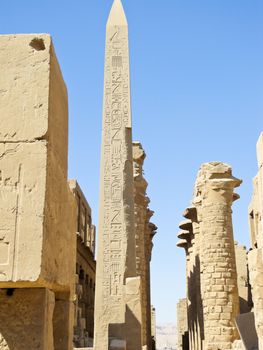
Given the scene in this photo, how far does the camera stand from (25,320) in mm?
3480

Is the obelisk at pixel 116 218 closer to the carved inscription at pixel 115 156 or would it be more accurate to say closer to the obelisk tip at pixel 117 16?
the carved inscription at pixel 115 156

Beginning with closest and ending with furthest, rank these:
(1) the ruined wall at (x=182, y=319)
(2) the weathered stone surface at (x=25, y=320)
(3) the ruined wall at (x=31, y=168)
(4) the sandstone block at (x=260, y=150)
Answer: (3) the ruined wall at (x=31, y=168)
(2) the weathered stone surface at (x=25, y=320)
(4) the sandstone block at (x=260, y=150)
(1) the ruined wall at (x=182, y=319)

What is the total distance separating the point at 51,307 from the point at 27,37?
1756 mm

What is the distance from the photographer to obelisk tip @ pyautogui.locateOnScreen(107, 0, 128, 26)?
1255 centimetres

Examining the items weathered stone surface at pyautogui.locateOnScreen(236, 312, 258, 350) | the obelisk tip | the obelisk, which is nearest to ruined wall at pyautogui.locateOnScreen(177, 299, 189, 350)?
weathered stone surface at pyautogui.locateOnScreen(236, 312, 258, 350)

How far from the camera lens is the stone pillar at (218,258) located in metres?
15.1

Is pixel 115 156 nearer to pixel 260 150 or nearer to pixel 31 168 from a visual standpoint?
pixel 260 150

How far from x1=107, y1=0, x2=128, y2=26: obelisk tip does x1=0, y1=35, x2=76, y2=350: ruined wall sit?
890 cm

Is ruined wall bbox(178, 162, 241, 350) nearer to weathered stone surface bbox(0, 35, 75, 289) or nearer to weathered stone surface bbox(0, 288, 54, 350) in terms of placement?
weathered stone surface bbox(0, 35, 75, 289)

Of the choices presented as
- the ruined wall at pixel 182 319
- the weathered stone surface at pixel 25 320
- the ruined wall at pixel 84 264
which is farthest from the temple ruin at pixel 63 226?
the ruined wall at pixel 182 319

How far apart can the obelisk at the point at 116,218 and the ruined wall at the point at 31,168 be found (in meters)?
6.45

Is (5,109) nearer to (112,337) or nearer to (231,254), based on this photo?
(112,337)

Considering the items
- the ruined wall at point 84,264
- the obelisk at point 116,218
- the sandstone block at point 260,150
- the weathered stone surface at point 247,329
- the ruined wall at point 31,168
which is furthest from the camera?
the ruined wall at point 84,264

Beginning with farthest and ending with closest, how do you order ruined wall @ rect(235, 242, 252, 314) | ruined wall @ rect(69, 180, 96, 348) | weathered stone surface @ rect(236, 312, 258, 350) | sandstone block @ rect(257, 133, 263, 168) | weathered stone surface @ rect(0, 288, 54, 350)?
ruined wall @ rect(235, 242, 252, 314)
ruined wall @ rect(69, 180, 96, 348)
weathered stone surface @ rect(236, 312, 258, 350)
sandstone block @ rect(257, 133, 263, 168)
weathered stone surface @ rect(0, 288, 54, 350)
